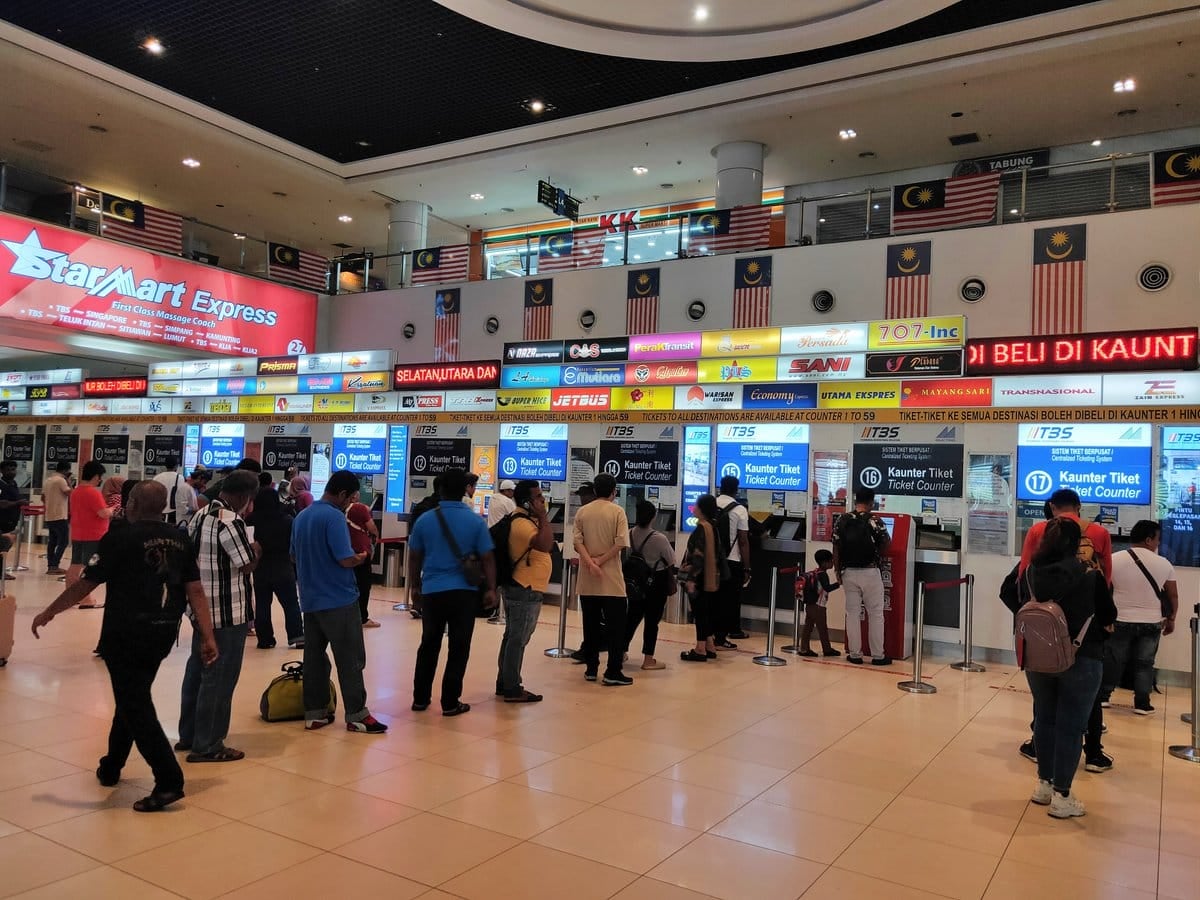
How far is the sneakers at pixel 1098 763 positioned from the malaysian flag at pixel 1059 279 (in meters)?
5.18

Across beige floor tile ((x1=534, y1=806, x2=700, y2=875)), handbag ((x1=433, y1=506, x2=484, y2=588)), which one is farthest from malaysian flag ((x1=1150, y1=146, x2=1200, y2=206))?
beige floor tile ((x1=534, y1=806, x2=700, y2=875))

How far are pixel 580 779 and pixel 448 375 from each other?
8279mm

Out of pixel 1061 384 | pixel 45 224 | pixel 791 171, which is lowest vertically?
pixel 1061 384

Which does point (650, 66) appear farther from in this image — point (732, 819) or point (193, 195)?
point (193, 195)

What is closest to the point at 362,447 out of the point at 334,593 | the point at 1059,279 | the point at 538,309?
the point at 538,309

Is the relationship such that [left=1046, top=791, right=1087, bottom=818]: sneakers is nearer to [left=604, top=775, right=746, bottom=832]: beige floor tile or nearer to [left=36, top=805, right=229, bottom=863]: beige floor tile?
[left=604, top=775, right=746, bottom=832]: beige floor tile

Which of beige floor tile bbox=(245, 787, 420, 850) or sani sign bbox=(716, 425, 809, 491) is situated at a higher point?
sani sign bbox=(716, 425, 809, 491)

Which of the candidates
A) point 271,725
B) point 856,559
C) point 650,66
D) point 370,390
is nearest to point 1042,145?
point 650,66

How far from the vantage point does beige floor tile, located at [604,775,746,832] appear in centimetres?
413

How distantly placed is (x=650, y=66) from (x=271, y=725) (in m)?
9.80

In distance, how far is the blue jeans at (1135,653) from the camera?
6.54m

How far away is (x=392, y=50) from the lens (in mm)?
11656

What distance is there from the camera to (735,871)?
3.56 meters

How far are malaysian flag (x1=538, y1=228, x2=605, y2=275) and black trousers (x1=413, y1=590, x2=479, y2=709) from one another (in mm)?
7754
